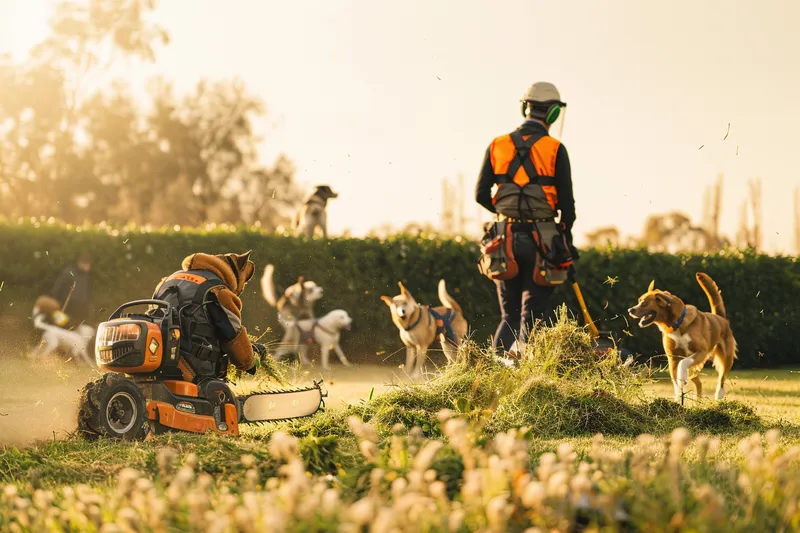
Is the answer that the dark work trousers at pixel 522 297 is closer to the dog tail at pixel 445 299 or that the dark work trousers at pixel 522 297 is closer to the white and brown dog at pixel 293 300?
the dog tail at pixel 445 299

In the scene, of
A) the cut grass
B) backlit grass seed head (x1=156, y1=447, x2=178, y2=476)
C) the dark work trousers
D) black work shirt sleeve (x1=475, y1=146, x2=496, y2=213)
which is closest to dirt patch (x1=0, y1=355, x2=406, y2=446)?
the cut grass

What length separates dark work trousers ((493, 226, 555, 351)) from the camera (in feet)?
26.0

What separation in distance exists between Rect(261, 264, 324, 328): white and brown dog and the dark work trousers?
21.5 feet

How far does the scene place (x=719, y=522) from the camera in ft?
9.14

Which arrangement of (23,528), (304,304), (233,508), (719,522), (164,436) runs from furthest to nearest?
(304,304)
(164,436)
(23,528)
(233,508)
(719,522)

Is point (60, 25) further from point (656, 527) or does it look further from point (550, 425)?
point (656, 527)

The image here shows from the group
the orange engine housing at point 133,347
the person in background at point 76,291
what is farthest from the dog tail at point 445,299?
the orange engine housing at point 133,347

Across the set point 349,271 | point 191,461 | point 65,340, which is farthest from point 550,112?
point 65,340

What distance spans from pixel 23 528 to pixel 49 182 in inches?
1332

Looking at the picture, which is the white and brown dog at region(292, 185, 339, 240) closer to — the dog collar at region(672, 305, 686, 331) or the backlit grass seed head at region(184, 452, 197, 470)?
the dog collar at region(672, 305, 686, 331)

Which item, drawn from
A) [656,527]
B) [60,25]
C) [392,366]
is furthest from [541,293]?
[60,25]

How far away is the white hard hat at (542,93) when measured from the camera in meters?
8.06

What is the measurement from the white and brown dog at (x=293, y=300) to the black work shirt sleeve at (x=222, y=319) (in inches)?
305

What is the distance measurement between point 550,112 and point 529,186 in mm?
756
